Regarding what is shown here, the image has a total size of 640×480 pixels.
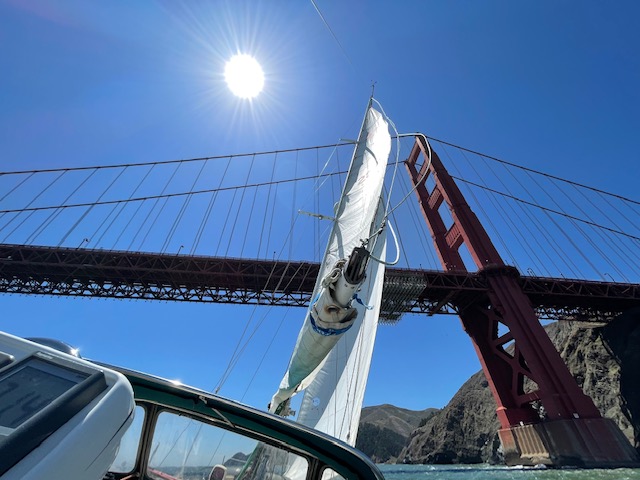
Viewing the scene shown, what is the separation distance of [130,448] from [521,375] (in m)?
22.7

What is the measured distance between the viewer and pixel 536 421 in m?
17.4

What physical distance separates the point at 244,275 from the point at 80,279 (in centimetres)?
1185

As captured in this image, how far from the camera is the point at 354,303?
16.0 feet

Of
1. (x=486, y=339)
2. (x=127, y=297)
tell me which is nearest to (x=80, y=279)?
(x=127, y=297)

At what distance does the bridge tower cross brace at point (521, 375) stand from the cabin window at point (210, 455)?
9640 millimetres

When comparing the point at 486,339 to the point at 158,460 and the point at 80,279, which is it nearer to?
the point at 158,460

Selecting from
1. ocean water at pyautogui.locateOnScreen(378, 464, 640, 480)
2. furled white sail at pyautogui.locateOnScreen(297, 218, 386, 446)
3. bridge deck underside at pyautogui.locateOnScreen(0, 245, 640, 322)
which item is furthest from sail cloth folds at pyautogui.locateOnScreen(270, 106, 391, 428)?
bridge deck underside at pyautogui.locateOnScreen(0, 245, 640, 322)

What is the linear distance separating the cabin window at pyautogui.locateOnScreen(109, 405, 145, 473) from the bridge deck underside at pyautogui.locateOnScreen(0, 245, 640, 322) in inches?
732

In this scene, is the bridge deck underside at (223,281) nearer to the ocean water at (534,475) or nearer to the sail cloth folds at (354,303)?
the ocean water at (534,475)

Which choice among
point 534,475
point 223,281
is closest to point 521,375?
point 534,475

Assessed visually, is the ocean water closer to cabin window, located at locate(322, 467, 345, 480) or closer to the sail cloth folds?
the sail cloth folds

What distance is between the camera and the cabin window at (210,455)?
1775mm

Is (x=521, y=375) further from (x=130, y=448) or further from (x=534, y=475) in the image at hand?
(x=130, y=448)

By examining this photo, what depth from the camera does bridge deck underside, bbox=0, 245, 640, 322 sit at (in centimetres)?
2166
